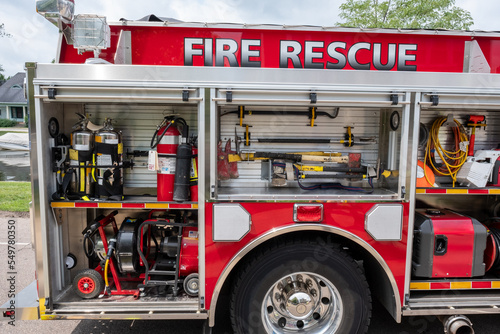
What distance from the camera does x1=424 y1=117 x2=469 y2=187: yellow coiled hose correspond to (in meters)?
3.37

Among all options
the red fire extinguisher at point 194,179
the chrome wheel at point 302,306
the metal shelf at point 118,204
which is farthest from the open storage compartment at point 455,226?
the metal shelf at point 118,204

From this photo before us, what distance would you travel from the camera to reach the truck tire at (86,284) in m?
2.86

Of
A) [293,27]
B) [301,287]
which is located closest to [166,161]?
[301,287]

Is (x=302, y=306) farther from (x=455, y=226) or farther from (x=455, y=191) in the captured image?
(x=455, y=191)

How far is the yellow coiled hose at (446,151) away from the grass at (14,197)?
8204 millimetres

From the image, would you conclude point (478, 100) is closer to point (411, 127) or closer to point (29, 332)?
point (411, 127)

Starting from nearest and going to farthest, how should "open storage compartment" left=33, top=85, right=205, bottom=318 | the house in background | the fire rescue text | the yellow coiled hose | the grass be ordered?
"open storage compartment" left=33, top=85, right=205, bottom=318 → the yellow coiled hose → the fire rescue text → the grass → the house in background

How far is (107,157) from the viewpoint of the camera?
2.98 metres

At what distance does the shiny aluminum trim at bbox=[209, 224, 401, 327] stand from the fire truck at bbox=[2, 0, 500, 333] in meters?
0.01

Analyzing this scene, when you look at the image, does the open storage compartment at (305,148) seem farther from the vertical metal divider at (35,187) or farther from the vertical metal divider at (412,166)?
the vertical metal divider at (35,187)

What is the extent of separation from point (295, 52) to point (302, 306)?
250 cm

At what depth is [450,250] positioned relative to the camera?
2.89 m

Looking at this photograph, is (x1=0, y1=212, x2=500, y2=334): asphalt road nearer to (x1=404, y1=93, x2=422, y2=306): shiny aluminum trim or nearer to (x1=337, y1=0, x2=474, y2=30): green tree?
(x1=404, y1=93, x2=422, y2=306): shiny aluminum trim

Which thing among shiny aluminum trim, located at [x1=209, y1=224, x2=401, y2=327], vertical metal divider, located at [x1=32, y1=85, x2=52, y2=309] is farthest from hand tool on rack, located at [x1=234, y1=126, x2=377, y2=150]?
vertical metal divider, located at [x1=32, y1=85, x2=52, y2=309]
